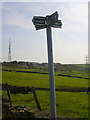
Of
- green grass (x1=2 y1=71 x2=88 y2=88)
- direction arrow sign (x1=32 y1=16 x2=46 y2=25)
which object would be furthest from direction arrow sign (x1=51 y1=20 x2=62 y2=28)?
green grass (x1=2 y1=71 x2=88 y2=88)

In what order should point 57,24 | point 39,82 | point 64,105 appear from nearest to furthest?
point 57,24 < point 64,105 < point 39,82

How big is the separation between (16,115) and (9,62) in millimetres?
99333

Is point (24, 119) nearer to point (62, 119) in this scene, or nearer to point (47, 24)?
point (62, 119)

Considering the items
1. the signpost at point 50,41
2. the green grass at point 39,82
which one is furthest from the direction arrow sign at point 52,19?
the green grass at point 39,82

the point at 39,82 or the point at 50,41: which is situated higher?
the point at 50,41

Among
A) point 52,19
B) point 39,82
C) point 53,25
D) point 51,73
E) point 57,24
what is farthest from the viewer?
point 39,82

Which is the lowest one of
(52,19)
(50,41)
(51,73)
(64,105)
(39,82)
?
(39,82)

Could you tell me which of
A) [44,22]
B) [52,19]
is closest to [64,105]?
[44,22]

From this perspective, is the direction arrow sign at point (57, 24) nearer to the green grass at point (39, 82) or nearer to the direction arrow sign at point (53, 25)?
the direction arrow sign at point (53, 25)

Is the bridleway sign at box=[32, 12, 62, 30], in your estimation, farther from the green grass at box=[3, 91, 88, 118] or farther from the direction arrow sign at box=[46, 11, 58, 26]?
the green grass at box=[3, 91, 88, 118]

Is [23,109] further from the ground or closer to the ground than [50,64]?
closer to the ground

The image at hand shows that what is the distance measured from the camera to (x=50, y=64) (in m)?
7.06

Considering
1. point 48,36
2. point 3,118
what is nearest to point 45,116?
point 3,118

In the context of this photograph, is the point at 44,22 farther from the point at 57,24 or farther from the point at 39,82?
the point at 39,82
